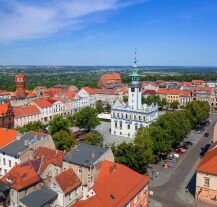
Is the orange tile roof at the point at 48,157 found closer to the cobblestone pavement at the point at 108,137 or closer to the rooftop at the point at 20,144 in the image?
the rooftop at the point at 20,144

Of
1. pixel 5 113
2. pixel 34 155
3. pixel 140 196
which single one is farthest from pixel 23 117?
pixel 140 196

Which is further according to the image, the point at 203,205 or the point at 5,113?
the point at 5,113

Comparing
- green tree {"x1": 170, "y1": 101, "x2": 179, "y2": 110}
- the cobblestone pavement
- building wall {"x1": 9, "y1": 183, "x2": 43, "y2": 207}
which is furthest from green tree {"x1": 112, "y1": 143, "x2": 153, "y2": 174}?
green tree {"x1": 170, "y1": 101, "x2": 179, "y2": 110}

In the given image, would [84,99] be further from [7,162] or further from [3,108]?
[7,162]

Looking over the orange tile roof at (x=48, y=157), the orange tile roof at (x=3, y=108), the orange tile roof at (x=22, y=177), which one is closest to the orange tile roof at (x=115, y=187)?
the orange tile roof at (x=48, y=157)

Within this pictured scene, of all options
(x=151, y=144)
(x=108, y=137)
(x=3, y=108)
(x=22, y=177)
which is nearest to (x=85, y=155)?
(x=22, y=177)

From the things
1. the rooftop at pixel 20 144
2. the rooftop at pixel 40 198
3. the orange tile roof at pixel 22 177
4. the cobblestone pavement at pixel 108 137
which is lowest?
the cobblestone pavement at pixel 108 137

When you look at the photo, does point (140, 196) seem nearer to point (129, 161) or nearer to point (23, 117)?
point (129, 161)
